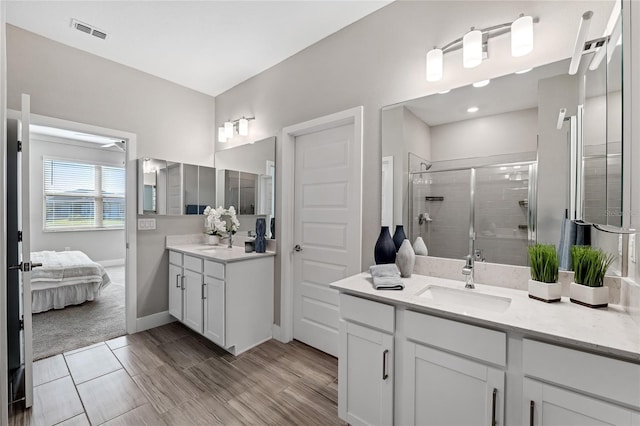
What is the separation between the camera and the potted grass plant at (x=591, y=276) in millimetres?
1249

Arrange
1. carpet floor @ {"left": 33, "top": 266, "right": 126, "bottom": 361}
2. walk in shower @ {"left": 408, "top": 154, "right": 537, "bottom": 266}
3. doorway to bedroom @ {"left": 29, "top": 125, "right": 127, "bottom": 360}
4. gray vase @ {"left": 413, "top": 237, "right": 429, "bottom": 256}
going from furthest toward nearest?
doorway to bedroom @ {"left": 29, "top": 125, "right": 127, "bottom": 360} < carpet floor @ {"left": 33, "top": 266, "right": 126, "bottom": 361} < gray vase @ {"left": 413, "top": 237, "right": 429, "bottom": 256} < walk in shower @ {"left": 408, "top": 154, "right": 537, "bottom": 266}

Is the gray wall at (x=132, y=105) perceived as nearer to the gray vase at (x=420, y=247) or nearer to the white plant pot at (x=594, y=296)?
the gray vase at (x=420, y=247)

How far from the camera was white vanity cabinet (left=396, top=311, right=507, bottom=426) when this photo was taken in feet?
3.76

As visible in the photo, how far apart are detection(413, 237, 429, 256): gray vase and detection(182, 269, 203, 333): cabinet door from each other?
2.02 meters

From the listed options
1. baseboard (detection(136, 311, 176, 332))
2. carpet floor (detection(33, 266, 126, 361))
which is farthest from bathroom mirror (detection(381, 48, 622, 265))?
carpet floor (detection(33, 266, 126, 361))

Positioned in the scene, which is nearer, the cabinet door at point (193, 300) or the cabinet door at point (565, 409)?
the cabinet door at point (565, 409)

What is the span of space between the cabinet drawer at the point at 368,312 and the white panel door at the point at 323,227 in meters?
0.68

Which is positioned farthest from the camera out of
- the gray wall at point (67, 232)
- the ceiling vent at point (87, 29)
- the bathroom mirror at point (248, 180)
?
the gray wall at point (67, 232)

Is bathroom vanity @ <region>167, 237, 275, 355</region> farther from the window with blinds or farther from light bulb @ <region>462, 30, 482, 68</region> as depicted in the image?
the window with blinds

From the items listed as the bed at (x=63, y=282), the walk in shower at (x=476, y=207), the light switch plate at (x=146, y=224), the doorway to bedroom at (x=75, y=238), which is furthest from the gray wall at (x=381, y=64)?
the bed at (x=63, y=282)

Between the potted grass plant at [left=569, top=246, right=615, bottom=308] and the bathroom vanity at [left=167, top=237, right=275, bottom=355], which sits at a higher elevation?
the potted grass plant at [left=569, top=246, right=615, bottom=308]

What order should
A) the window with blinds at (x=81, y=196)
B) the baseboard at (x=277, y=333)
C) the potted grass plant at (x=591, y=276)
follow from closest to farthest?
the potted grass plant at (x=591, y=276), the baseboard at (x=277, y=333), the window with blinds at (x=81, y=196)

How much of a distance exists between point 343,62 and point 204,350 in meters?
2.91

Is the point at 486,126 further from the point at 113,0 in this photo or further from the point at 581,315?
the point at 113,0
